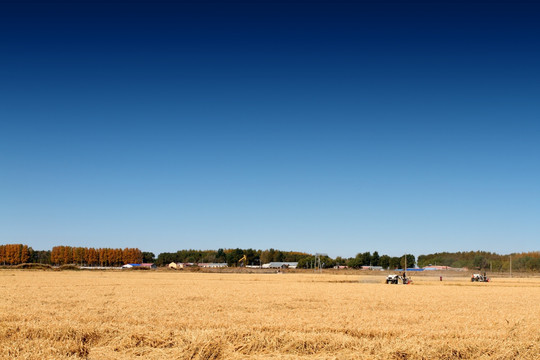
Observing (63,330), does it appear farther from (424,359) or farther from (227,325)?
(424,359)

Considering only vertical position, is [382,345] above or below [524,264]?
above

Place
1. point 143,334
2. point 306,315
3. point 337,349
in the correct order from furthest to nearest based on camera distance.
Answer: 1. point 306,315
2. point 143,334
3. point 337,349

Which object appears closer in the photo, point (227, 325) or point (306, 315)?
point (227, 325)

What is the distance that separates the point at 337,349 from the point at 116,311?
13188mm

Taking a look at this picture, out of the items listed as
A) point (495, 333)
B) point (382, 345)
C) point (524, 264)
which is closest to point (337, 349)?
point (382, 345)

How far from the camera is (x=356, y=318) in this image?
68.2ft

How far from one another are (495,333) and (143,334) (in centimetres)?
1253

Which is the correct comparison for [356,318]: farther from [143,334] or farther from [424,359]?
[143,334]

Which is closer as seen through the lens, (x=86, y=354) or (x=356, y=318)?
(x=86, y=354)

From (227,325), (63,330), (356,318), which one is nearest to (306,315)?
(356,318)

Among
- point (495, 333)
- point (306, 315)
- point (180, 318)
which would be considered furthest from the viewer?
point (306, 315)

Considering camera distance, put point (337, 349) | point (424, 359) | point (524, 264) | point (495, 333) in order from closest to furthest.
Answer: point (424, 359)
point (337, 349)
point (495, 333)
point (524, 264)

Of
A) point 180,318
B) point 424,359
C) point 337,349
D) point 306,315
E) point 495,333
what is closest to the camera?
point 424,359

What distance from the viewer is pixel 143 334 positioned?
1487cm
